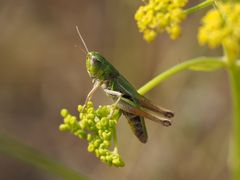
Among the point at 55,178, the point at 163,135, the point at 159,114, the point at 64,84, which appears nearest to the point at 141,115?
the point at 159,114

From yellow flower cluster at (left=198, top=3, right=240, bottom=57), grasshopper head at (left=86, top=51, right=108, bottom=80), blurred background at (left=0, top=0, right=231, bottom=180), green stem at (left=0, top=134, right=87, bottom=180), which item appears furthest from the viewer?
blurred background at (left=0, top=0, right=231, bottom=180)

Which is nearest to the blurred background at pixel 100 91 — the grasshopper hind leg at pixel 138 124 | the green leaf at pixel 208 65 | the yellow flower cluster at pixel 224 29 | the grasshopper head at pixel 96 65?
the grasshopper head at pixel 96 65

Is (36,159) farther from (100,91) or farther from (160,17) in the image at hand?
(100,91)

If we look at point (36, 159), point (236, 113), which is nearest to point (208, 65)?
point (236, 113)

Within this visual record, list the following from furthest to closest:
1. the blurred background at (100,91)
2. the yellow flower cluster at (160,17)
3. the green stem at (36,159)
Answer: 1. the blurred background at (100,91)
2. the green stem at (36,159)
3. the yellow flower cluster at (160,17)

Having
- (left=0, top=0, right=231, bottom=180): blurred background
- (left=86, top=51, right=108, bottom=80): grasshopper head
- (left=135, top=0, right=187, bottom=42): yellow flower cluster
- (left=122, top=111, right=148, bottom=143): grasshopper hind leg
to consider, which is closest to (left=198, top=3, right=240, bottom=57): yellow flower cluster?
(left=135, top=0, right=187, bottom=42): yellow flower cluster

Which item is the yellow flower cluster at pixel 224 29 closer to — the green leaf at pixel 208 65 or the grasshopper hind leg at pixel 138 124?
the green leaf at pixel 208 65

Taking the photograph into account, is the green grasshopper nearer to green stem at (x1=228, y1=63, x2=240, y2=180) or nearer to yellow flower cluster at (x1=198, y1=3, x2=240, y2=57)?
green stem at (x1=228, y1=63, x2=240, y2=180)
